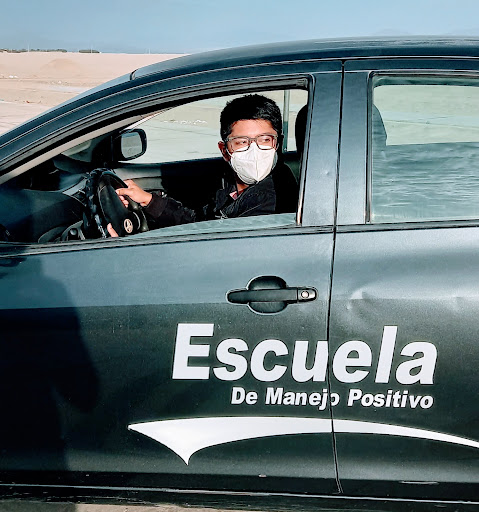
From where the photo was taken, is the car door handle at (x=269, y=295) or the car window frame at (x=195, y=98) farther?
the car window frame at (x=195, y=98)

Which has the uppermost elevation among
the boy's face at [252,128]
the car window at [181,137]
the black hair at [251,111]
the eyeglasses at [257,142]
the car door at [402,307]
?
the car window at [181,137]

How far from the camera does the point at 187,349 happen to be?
190 cm

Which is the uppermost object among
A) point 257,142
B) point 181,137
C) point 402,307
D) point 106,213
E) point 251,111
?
point 181,137

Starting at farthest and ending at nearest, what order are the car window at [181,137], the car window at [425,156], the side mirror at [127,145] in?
the car window at [181,137], the side mirror at [127,145], the car window at [425,156]

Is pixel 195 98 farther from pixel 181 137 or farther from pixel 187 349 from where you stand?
pixel 181 137

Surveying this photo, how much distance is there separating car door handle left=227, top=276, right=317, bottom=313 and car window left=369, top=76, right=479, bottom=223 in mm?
281

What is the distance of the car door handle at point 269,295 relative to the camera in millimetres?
1854

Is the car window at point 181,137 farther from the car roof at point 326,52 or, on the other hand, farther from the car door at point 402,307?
the car door at point 402,307

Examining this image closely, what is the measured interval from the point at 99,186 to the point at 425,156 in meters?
1.09

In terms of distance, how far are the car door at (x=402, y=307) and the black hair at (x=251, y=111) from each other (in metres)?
0.70

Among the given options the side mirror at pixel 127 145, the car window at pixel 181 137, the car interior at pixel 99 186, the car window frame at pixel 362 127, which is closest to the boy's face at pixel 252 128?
the car interior at pixel 99 186

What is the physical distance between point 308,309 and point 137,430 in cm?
59

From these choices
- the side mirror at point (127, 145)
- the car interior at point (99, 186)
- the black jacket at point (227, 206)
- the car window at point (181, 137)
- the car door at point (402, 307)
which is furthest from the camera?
the car window at point (181, 137)

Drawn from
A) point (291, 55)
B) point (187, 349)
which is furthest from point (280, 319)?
point (291, 55)
